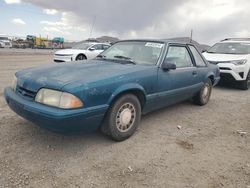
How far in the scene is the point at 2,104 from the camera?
5008 millimetres

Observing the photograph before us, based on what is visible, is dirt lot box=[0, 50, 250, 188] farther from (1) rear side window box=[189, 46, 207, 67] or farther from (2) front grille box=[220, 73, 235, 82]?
(2) front grille box=[220, 73, 235, 82]

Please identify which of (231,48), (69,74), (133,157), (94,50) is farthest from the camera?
(94,50)

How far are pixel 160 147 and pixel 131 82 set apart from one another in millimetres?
1021

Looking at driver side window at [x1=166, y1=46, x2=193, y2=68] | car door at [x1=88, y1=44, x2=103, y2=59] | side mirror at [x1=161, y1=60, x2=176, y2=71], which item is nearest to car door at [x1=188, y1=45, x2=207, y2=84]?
driver side window at [x1=166, y1=46, x2=193, y2=68]

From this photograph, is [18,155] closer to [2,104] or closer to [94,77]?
[94,77]

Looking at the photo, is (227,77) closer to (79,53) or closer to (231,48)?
(231,48)

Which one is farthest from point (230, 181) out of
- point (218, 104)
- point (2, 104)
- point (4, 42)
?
point (4, 42)

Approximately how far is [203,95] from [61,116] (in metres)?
3.89

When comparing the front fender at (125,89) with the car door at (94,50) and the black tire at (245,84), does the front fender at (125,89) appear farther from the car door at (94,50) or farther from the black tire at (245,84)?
the car door at (94,50)

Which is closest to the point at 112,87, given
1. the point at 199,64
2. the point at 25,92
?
the point at 25,92

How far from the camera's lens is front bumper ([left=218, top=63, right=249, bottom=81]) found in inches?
308

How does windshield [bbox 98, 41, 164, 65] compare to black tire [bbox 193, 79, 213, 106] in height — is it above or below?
above

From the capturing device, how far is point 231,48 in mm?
8883

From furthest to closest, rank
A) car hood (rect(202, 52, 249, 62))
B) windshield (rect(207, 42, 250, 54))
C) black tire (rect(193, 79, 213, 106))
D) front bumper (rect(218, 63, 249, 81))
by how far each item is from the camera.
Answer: windshield (rect(207, 42, 250, 54)) → car hood (rect(202, 52, 249, 62)) → front bumper (rect(218, 63, 249, 81)) → black tire (rect(193, 79, 213, 106))
